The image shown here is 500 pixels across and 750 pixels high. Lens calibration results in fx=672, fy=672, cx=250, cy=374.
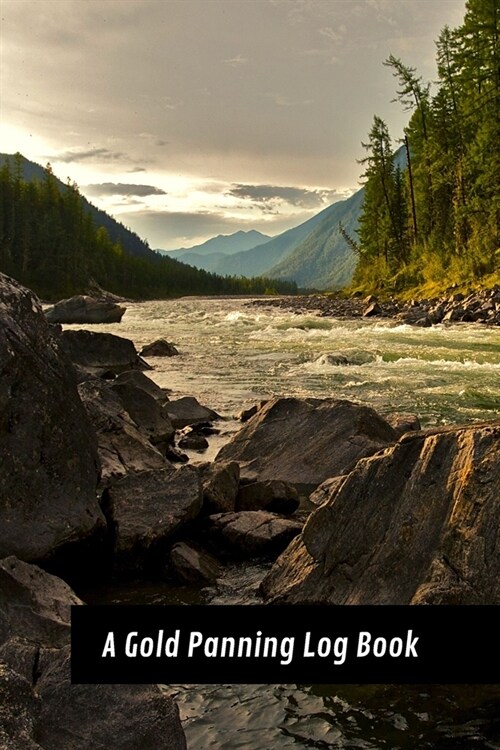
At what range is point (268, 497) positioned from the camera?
10211 millimetres

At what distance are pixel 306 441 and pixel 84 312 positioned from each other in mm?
49205

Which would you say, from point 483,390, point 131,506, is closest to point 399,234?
point 483,390

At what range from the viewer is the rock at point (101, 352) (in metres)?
25.3

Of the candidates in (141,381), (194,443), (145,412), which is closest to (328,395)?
(141,381)

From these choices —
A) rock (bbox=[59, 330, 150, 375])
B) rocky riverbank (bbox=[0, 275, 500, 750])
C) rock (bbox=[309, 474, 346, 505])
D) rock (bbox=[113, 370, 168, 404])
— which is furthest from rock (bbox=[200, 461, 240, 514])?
A: rock (bbox=[59, 330, 150, 375])

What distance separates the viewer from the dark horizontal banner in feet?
16.0

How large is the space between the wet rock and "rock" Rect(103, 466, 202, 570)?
1.09 meters

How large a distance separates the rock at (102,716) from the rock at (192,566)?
10.9ft

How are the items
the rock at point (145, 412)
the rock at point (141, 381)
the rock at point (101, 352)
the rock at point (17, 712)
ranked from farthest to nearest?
the rock at point (101, 352)
the rock at point (141, 381)
the rock at point (145, 412)
the rock at point (17, 712)

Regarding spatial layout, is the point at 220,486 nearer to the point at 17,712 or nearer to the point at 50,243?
the point at 17,712

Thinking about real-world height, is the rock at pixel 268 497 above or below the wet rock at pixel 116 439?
below

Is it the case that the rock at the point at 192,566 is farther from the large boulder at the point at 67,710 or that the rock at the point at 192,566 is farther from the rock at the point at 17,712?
the rock at the point at 17,712

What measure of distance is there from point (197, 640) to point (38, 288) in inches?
4617

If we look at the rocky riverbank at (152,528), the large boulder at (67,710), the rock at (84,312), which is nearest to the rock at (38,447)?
the rocky riverbank at (152,528)
